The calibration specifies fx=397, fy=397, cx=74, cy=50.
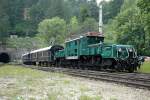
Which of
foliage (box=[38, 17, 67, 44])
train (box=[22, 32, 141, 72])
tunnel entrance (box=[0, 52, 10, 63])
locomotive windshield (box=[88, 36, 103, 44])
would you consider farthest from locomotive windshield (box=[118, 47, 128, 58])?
foliage (box=[38, 17, 67, 44])

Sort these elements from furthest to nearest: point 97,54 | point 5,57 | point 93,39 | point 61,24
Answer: point 61,24 < point 5,57 < point 93,39 < point 97,54

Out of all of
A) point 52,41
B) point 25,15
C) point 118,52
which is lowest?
point 118,52

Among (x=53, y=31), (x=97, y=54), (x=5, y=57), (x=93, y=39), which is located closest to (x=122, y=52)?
(x=97, y=54)

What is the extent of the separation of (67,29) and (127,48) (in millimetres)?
101039

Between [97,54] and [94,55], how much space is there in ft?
2.71

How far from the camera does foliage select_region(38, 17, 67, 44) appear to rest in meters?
120

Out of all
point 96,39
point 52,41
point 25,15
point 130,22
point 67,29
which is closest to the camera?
point 96,39

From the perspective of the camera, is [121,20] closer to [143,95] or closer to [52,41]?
[52,41]

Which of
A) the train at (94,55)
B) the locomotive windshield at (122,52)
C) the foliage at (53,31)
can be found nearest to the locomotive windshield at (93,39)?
the train at (94,55)

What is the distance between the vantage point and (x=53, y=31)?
122875mm

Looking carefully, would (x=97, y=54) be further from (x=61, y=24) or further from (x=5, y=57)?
(x=61, y=24)

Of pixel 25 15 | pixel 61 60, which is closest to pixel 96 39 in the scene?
pixel 61 60

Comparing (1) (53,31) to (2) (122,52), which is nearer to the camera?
(2) (122,52)

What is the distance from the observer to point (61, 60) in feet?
146
